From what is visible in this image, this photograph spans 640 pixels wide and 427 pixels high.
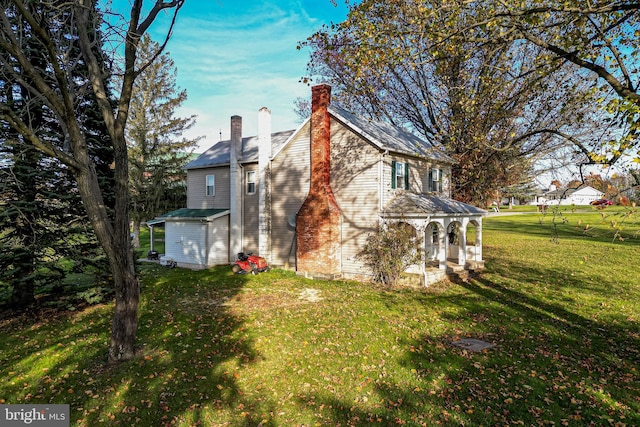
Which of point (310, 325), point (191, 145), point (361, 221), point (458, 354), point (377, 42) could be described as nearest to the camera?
A: point (458, 354)

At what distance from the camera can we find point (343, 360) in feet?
26.5

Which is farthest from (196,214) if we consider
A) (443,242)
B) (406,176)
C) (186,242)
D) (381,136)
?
(443,242)

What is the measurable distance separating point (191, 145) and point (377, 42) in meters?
24.5

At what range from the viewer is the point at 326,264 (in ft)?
56.0

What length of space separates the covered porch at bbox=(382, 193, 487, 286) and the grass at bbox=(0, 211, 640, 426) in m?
2.24

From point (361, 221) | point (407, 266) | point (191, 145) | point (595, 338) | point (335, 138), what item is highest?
point (191, 145)

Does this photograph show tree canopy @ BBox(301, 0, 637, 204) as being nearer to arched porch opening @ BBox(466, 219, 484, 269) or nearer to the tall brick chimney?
arched porch opening @ BBox(466, 219, 484, 269)

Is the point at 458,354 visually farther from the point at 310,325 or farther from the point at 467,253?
the point at 467,253

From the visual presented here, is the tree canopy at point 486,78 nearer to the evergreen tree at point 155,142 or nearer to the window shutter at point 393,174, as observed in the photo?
the window shutter at point 393,174

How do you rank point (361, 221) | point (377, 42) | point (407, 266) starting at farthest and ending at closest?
point (361, 221)
point (407, 266)
point (377, 42)

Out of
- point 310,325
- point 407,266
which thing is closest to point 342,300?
point 310,325

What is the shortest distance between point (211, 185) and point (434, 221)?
553 inches

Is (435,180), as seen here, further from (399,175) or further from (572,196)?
(572,196)

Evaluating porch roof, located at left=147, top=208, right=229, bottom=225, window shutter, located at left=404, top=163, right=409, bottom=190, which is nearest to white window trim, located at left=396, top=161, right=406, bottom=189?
window shutter, located at left=404, top=163, right=409, bottom=190
